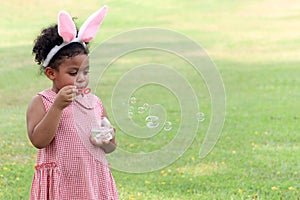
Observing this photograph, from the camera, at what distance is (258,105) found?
7930 millimetres

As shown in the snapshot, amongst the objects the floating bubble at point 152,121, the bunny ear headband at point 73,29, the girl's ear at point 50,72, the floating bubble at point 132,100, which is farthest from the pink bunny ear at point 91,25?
the floating bubble at point 152,121

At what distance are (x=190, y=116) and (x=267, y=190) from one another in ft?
5.33

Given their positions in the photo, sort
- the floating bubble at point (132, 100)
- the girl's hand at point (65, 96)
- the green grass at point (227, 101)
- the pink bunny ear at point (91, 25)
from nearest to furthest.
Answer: the girl's hand at point (65, 96), the pink bunny ear at point (91, 25), the floating bubble at point (132, 100), the green grass at point (227, 101)

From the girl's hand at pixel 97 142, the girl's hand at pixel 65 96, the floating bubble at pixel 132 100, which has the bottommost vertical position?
the girl's hand at pixel 97 142

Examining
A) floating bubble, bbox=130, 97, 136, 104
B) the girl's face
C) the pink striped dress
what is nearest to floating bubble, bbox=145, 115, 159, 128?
floating bubble, bbox=130, 97, 136, 104

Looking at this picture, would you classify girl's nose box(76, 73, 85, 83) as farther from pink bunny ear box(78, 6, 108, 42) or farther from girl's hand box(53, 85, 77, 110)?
pink bunny ear box(78, 6, 108, 42)

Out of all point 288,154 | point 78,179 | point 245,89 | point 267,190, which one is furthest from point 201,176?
point 245,89

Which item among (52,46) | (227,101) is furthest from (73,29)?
(227,101)

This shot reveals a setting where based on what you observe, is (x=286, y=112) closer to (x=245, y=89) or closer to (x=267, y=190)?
(x=245, y=89)

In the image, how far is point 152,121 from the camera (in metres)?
3.08

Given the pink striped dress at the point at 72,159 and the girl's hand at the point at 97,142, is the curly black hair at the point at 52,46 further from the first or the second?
the girl's hand at the point at 97,142

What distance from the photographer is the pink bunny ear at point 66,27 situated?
9.27 ft

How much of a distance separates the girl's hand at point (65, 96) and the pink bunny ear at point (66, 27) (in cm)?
24

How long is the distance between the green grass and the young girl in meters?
0.18
